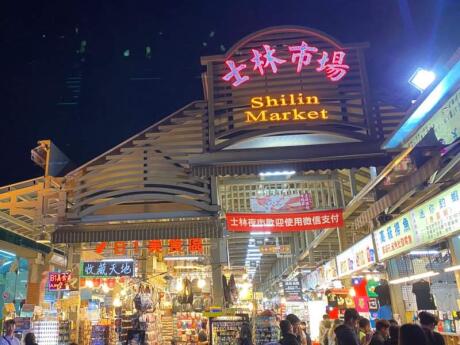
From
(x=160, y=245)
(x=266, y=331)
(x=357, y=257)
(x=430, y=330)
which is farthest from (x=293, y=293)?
(x=430, y=330)

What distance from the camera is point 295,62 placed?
865cm

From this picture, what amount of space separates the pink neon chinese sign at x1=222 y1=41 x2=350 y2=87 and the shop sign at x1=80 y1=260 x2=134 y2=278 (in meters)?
5.32

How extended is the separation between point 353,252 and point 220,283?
9.59ft

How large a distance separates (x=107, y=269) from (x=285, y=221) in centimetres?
463

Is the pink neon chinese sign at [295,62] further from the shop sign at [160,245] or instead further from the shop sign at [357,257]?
the shop sign at [160,245]

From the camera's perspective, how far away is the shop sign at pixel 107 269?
1039 cm

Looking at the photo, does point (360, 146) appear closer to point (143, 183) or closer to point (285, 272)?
point (143, 183)

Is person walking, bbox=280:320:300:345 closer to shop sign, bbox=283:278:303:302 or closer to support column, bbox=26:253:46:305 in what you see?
support column, bbox=26:253:46:305

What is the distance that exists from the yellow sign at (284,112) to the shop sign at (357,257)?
2531 mm

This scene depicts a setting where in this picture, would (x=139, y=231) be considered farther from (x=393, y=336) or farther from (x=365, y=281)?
(x=365, y=281)

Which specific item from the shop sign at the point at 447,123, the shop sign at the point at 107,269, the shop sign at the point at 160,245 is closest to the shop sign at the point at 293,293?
the shop sign at the point at 160,245

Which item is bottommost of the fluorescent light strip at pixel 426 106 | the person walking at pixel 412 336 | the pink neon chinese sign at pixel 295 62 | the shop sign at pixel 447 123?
the person walking at pixel 412 336

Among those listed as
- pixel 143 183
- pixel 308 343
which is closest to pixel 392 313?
pixel 308 343

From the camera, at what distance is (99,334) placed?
9.24 metres
